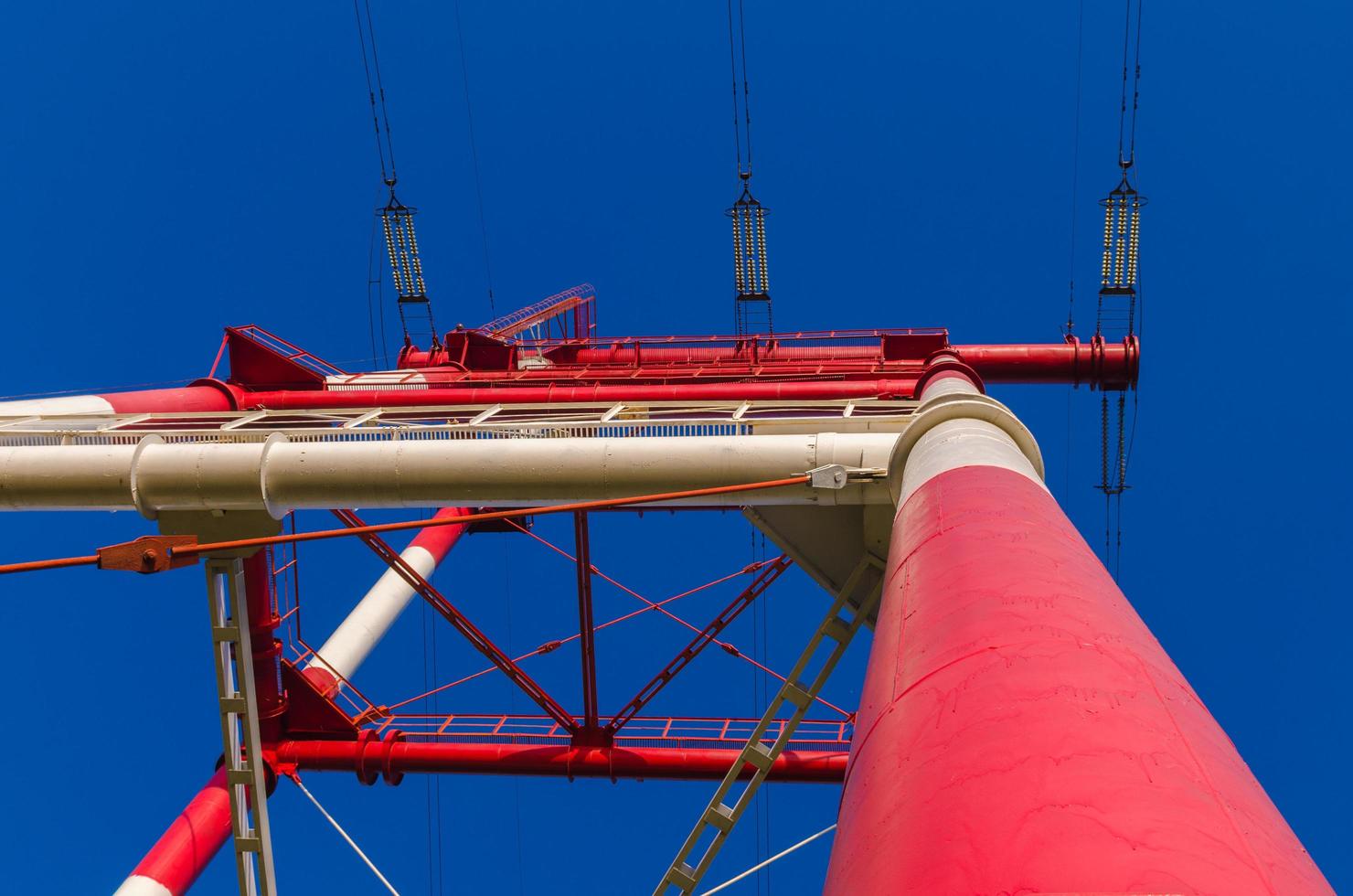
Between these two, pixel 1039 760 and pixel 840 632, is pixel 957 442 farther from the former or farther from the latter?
pixel 1039 760

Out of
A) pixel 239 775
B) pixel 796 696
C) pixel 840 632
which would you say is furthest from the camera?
pixel 239 775

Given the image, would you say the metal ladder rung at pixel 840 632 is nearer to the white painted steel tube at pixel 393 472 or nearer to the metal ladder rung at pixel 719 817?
the white painted steel tube at pixel 393 472

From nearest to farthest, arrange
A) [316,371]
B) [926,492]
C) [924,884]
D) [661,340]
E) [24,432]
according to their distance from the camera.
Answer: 1. [924,884]
2. [926,492]
3. [24,432]
4. [316,371]
5. [661,340]

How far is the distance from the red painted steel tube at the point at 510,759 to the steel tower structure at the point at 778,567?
0.05 meters

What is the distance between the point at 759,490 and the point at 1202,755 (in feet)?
28.3

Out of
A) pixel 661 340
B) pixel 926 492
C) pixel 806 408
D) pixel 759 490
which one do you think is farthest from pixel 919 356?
pixel 926 492

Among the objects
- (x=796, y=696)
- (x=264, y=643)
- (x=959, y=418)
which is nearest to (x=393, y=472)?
(x=796, y=696)

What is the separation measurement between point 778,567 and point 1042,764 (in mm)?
17094

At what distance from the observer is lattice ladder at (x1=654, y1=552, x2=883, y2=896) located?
11.5 metres

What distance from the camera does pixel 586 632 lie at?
1853 cm

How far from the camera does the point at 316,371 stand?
70.2 feet

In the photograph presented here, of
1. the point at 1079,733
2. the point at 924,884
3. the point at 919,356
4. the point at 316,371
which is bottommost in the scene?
the point at 924,884

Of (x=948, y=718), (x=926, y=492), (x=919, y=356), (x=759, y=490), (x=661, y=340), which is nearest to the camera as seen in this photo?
(x=948, y=718)

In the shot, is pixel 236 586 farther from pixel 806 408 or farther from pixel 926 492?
pixel 926 492
